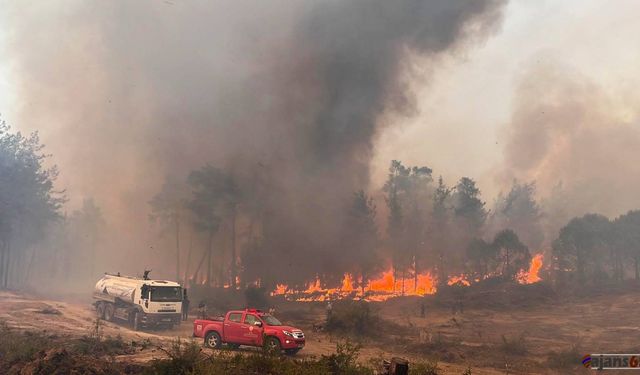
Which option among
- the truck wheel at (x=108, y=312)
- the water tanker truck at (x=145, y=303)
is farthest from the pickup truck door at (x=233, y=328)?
the truck wheel at (x=108, y=312)

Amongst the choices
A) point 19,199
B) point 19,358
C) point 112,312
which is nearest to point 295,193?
point 19,199

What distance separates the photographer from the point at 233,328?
66.4 ft

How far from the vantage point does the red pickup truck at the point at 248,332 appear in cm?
1920

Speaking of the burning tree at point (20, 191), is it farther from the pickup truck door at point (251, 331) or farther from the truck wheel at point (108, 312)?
the pickup truck door at point (251, 331)

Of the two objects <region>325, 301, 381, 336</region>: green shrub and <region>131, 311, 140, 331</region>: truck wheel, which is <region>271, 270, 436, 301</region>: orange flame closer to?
<region>325, 301, 381, 336</region>: green shrub

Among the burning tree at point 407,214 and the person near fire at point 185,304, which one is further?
the burning tree at point 407,214

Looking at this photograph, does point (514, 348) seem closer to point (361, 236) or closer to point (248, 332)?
point (248, 332)

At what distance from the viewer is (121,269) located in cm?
9394

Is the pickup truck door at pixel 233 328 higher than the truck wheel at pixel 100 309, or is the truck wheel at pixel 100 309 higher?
the pickup truck door at pixel 233 328

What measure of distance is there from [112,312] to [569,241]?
2063 inches

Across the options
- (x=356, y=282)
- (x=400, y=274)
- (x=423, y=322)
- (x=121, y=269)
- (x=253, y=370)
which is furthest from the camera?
(x=121, y=269)

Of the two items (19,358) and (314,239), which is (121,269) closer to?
(314,239)

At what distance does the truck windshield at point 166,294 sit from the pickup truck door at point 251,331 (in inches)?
392

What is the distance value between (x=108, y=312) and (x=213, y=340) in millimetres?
14436
